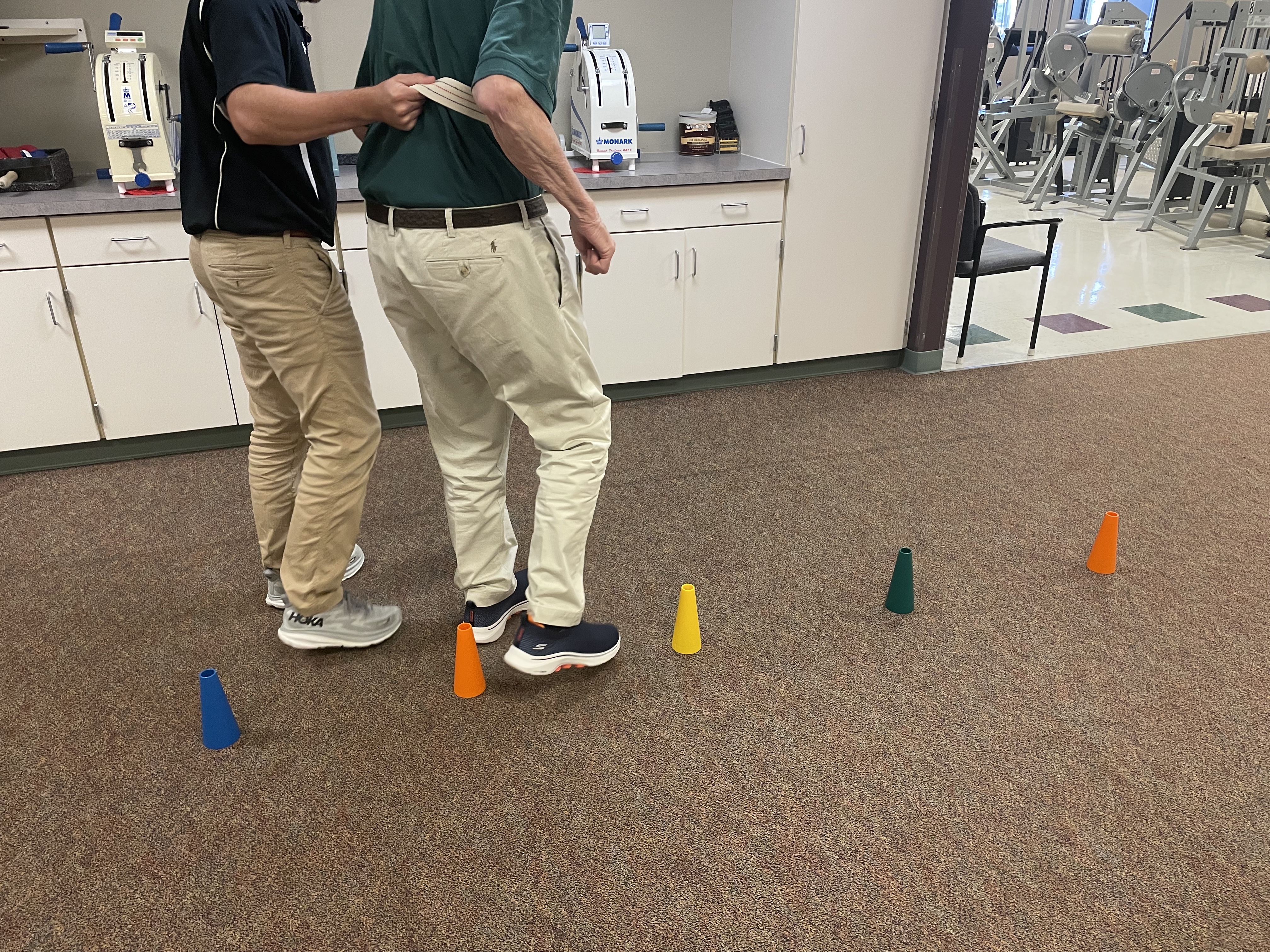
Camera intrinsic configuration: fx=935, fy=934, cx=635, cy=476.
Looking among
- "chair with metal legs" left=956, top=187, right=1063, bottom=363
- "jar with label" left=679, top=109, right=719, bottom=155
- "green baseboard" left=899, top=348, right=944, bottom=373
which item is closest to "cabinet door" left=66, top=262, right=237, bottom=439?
"jar with label" left=679, top=109, right=719, bottom=155

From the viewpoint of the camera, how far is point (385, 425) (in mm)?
3447

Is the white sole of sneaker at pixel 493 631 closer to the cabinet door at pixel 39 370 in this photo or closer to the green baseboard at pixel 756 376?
A: the green baseboard at pixel 756 376

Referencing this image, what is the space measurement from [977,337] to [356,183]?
3.01m

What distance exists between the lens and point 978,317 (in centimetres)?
483

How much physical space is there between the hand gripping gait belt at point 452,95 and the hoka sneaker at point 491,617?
0.99 metres

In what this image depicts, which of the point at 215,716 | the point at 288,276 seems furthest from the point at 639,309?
the point at 215,716

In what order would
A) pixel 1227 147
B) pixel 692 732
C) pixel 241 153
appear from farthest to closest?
pixel 1227 147 → pixel 692 732 → pixel 241 153

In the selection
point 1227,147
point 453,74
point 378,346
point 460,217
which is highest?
point 453,74

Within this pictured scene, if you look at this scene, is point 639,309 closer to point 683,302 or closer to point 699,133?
point 683,302

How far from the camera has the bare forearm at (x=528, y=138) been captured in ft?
4.90

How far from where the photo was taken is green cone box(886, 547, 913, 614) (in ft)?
7.33

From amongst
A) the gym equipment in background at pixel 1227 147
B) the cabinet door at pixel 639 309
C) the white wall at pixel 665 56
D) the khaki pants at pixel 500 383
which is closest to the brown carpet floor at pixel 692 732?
the khaki pants at pixel 500 383

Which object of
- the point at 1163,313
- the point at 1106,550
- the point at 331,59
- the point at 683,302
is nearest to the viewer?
the point at 1106,550

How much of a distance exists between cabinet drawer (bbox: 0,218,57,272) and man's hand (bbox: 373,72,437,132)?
182 cm
